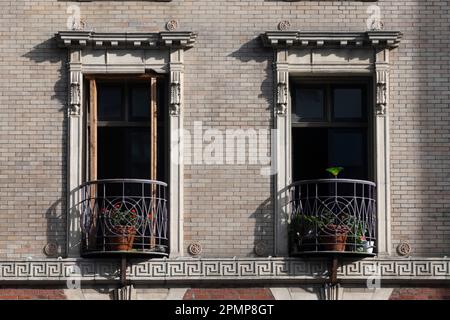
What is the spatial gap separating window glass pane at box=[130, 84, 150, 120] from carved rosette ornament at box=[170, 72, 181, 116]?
21.9 inches

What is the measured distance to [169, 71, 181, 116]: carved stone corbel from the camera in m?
29.0

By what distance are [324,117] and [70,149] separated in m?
4.05

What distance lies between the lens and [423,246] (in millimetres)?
28750

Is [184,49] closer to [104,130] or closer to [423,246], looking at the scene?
[104,130]

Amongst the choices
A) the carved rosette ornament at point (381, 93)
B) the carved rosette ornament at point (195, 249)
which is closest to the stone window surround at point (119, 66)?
the carved rosette ornament at point (195, 249)

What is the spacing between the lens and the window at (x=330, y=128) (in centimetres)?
2930

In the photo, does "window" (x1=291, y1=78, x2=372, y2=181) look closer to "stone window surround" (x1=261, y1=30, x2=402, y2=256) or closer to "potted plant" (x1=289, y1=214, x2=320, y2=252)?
"stone window surround" (x1=261, y1=30, x2=402, y2=256)

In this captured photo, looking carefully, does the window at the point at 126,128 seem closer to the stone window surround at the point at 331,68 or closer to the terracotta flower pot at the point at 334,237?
the stone window surround at the point at 331,68

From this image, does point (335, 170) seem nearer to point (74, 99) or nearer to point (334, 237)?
point (334, 237)

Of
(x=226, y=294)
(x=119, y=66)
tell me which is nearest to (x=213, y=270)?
(x=226, y=294)

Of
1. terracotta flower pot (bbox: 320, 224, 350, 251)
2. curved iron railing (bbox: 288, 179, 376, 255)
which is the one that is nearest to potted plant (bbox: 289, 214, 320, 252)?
curved iron railing (bbox: 288, 179, 376, 255)

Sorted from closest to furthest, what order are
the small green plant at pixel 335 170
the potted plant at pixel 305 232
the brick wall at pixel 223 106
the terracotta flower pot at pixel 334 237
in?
the terracotta flower pot at pixel 334 237
the potted plant at pixel 305 232
the small green plant at pixel 335 170
the brick wall at pixel 223 106

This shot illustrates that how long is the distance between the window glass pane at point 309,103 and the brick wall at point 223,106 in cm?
66

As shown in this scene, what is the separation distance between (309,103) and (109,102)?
318 cm
